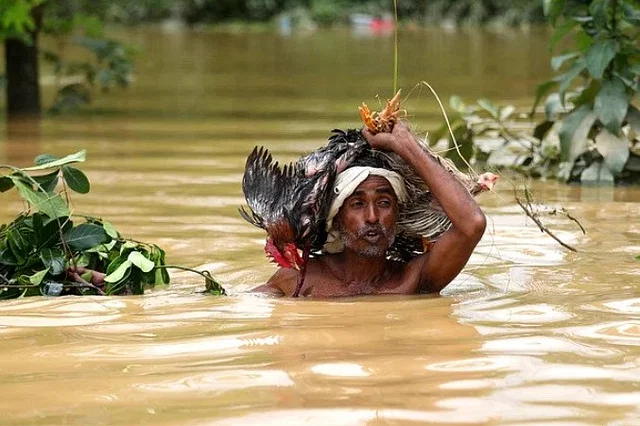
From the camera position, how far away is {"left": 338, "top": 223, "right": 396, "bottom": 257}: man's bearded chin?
5020mm

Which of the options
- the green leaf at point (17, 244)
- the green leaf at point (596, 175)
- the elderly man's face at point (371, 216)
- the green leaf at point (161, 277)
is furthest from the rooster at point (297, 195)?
the green leaf at point (596, 175)

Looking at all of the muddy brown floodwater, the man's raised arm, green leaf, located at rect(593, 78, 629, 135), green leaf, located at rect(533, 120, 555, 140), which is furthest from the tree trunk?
the man's raised arm

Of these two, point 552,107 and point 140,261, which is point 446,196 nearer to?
point 140,261

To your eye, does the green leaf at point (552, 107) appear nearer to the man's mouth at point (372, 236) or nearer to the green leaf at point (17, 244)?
the man's mouth at point (372, 236)

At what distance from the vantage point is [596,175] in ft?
27.1

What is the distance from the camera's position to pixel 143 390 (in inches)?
152

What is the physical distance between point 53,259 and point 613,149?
149 inches

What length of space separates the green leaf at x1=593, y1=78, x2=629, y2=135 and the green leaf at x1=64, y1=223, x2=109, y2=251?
11.1 ft

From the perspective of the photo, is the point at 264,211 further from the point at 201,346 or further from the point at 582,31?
the point at 582,31


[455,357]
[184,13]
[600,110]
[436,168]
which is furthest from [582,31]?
[184,13]

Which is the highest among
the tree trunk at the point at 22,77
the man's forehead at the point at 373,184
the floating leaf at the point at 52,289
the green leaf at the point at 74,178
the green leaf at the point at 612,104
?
the man's forehead at the point at 373,184

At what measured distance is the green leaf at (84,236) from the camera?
551 cm

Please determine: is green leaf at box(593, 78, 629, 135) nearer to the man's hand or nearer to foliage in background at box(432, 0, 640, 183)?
foliage in background at box(432, 0, 640, 183)

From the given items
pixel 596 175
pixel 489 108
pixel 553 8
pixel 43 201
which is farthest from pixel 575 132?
pixel 43 201
